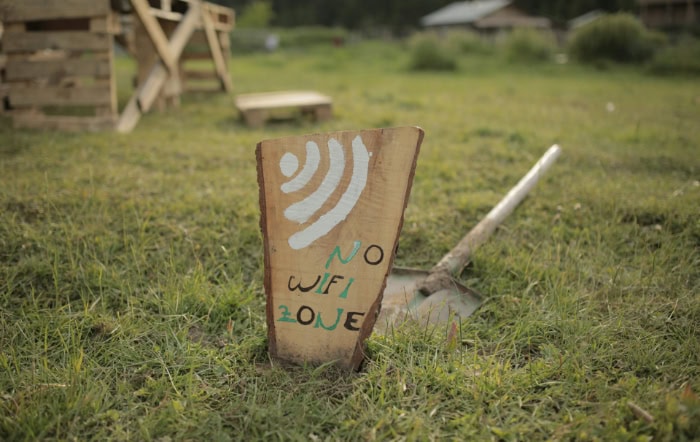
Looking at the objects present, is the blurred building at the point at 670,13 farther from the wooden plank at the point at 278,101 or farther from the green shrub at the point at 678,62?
the wooden plank at the point at 278,101

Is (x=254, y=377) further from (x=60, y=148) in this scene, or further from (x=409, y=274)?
(x=60, y=148)

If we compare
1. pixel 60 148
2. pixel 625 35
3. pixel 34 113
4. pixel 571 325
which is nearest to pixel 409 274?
pixel 571 325

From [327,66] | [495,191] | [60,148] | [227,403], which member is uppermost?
[327,66]

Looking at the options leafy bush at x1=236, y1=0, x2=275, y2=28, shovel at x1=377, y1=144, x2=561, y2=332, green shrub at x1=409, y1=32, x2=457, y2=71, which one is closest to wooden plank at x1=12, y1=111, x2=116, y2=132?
shovel at x1=377, y1=144, x2=561, y2=332

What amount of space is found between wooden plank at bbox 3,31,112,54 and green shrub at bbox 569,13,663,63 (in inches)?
557

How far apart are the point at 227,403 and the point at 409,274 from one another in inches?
51.1

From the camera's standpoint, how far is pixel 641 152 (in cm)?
493

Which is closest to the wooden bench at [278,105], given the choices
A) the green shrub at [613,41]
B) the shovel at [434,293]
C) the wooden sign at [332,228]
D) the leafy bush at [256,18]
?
the shovel at [434,293]

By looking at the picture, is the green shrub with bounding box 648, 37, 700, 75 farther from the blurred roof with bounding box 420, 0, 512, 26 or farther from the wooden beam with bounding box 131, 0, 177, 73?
the blurred roof with bounding box 420, 0, 512, 26

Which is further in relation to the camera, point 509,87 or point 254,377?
point 509,87

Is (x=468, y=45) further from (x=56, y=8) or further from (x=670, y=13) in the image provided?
(x=670, y=13)

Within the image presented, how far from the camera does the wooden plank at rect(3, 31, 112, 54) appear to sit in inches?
195

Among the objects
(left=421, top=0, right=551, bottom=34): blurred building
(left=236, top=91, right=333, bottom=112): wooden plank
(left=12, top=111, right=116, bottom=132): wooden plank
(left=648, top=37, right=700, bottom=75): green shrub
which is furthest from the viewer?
(left=421, top=0, right=551, bottom=34): blurred building

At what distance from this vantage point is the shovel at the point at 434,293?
237 cm
